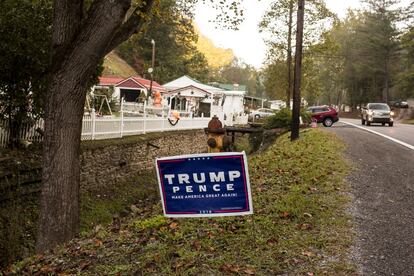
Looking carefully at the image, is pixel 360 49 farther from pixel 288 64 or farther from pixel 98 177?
pixel 98 177

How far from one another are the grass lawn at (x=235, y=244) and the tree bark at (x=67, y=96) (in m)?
0.56

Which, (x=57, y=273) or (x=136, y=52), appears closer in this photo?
(x=57, y=273)

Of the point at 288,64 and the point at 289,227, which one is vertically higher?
the point at 288,64

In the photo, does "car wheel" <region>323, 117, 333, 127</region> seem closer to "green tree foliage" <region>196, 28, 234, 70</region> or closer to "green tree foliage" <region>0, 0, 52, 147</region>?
"green tree foliage" <region>0, 0, 52, 147</region>

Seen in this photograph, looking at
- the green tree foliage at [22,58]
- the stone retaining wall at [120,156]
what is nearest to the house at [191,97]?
the stone retaining wall at [120,156]

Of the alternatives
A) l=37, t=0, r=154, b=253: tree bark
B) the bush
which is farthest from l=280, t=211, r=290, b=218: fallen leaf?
the bush

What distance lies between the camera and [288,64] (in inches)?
1383

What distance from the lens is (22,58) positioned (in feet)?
36.1

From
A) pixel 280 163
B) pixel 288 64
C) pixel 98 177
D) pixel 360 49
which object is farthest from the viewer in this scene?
pixel 360 49

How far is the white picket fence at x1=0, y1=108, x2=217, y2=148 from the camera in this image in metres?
12.3

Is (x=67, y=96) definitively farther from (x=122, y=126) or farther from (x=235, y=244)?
(x=122, y=126)

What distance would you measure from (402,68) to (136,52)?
41264mm

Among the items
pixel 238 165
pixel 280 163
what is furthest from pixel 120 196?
pixel 238 165

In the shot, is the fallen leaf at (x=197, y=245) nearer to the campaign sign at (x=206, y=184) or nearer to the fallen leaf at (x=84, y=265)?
the campaign sign at (x=206, y=184)
